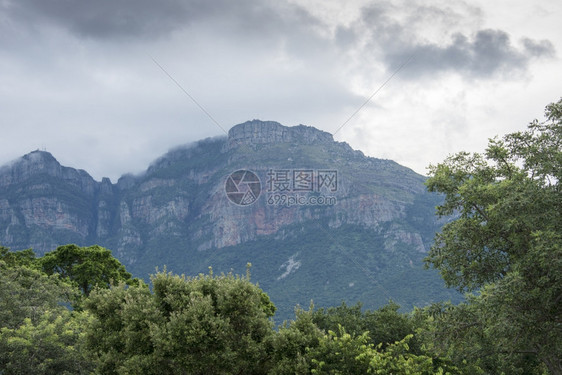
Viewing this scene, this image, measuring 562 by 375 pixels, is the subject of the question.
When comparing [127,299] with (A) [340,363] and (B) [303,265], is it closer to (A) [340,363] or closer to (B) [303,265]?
(A) [340,363]

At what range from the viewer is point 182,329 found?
1487 cm

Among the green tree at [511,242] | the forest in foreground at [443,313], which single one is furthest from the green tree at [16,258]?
the green tree at [511,242]

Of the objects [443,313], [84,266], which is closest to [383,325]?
[443,313]

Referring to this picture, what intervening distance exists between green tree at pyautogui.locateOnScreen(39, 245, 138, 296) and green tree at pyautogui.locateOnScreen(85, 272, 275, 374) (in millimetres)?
24492

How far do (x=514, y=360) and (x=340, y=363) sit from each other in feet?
28.8

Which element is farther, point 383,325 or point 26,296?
point 383,325

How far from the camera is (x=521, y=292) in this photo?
1318 cm

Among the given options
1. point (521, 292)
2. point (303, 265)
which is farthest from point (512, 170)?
point (303, 265)

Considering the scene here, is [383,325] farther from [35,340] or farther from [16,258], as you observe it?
[16,258]

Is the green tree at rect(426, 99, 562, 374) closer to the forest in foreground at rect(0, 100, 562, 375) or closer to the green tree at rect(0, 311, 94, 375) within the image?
the forest in foreground at rect(0, 100, 562, 375)

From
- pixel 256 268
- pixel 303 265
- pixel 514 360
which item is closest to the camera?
pixel 514 360

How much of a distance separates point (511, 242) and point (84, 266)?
3656cm

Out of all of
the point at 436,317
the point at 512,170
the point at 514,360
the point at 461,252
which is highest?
the point at 512,170

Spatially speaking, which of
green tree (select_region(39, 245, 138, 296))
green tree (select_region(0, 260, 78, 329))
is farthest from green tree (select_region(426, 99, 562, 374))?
green tree (select_region(39, 245, 138, 296))
